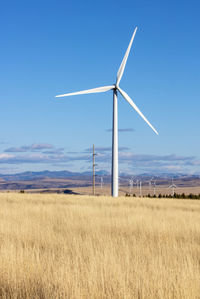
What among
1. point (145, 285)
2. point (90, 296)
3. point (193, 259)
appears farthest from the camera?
point (193, 259)

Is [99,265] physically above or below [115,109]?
below

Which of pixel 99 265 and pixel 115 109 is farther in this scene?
pixel 115 109

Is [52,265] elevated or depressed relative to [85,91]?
depressed

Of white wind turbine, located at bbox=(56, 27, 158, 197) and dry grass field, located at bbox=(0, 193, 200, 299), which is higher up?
white wind turbine, located at bbox=(56, 27, 158, 197)

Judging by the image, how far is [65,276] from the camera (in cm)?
712

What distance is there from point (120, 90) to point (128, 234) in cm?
3068

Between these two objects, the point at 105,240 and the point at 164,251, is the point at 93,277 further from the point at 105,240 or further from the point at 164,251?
the point at 105,240

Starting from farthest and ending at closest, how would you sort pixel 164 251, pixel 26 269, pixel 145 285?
pixel 164 251
pixel 26 269
pixel 145 285

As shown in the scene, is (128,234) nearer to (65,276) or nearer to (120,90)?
(65,276)

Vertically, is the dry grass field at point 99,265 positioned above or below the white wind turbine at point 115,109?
below

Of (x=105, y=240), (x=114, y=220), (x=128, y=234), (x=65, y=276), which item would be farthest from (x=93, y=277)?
(x=114, y=220)

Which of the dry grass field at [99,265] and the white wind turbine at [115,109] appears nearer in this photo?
the dry grass field at [99,265]

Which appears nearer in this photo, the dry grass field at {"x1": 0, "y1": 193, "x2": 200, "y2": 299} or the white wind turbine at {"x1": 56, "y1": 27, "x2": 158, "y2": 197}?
the dry grass field at {"x1": 0, "y1": 193, "x2": 200, "y2": 299}

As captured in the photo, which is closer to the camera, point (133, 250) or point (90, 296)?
point (90, 296)
